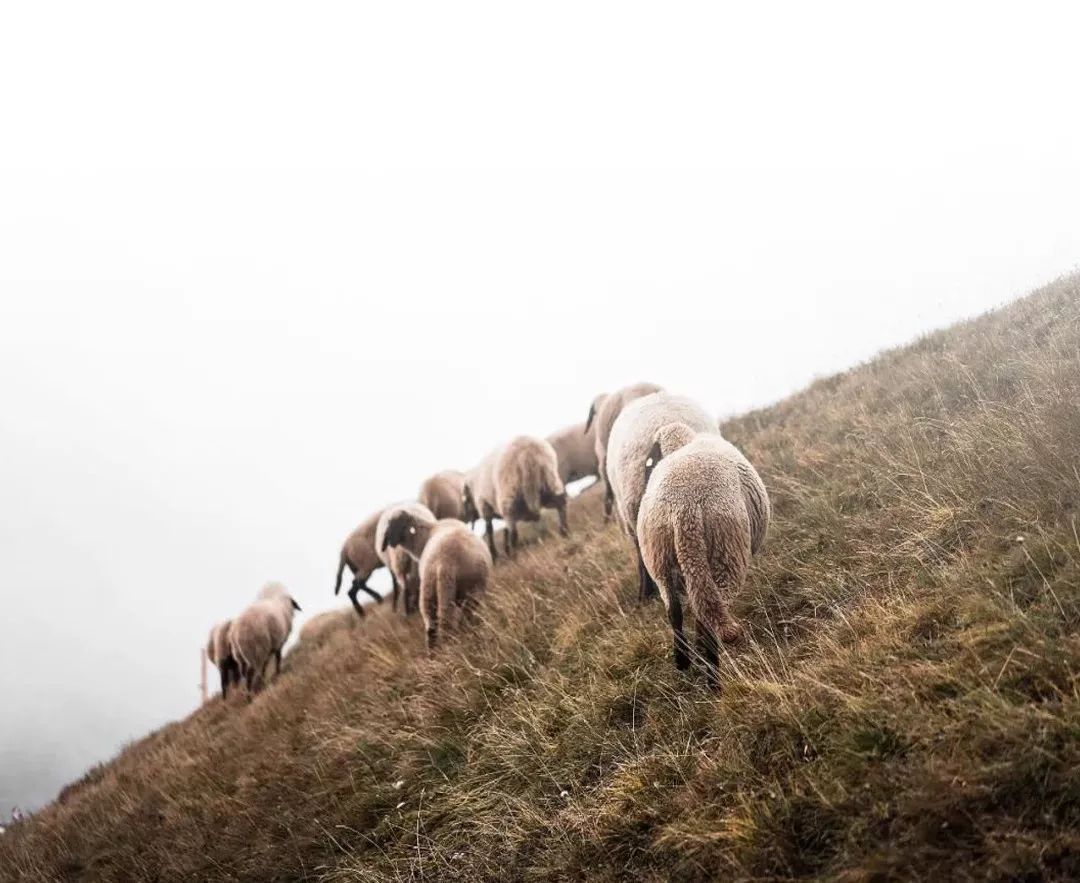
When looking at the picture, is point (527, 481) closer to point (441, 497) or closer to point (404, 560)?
point (404, 560)

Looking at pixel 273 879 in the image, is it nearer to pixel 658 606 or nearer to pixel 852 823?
pixel 658 606

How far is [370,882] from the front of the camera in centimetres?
382

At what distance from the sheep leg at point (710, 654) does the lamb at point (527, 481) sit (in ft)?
20.1

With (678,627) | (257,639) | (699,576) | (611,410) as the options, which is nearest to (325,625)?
(257,639)

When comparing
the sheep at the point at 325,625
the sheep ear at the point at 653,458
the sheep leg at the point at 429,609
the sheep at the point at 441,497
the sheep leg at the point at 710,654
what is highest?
the sheep at the point at 441,497

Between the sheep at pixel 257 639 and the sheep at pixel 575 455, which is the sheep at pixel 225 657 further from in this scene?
the sheep at pixel 575 455

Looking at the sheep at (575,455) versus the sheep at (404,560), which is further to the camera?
the sheep at (575,455)

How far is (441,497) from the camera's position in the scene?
43.4 feet

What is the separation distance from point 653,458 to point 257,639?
8665mm

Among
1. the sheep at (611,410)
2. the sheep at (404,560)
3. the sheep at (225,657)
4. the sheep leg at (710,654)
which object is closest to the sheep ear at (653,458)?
the sheep leg at (710,654)

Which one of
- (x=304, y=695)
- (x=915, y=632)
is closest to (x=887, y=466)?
(x=915, y=632)

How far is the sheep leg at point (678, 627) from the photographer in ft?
12.9

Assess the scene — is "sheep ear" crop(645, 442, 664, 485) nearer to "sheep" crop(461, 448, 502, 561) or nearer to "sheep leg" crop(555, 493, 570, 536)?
"sheep leg" crop(555, 493, 570, 536)

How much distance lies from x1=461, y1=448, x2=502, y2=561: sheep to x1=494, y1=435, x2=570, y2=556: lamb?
4.12 ft
